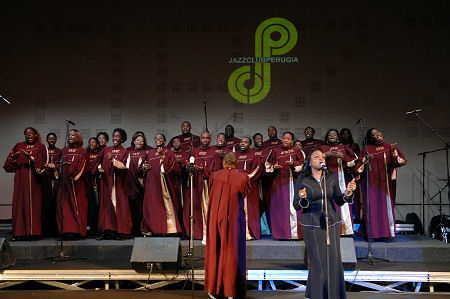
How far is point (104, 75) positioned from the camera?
11031mm

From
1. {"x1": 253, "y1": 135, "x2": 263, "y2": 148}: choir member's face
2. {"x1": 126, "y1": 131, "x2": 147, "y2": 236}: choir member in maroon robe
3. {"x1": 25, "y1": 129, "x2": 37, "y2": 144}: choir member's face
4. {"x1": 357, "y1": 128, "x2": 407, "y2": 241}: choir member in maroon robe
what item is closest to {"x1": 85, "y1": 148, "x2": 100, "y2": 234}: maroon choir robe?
{"x1": 126, "y1": 131, "x2": 147, "y2": 236}: choir member in maroon robe

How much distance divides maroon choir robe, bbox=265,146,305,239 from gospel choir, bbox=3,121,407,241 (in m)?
0.02

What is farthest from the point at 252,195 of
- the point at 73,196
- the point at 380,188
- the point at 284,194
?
the point at 73,196

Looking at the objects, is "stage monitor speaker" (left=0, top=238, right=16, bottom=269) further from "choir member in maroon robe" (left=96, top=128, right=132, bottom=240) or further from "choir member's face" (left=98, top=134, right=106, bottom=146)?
"choir member's face" (left=98, top=134, right=106, bottom=146)

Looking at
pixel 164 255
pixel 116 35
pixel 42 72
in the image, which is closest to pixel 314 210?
pixel 164 255

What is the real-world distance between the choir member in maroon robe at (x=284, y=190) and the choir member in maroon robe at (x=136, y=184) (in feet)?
7.97

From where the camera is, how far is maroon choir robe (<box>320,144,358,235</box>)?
817 centimetres

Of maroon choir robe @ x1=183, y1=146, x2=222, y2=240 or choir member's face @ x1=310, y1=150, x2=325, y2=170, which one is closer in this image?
choir member's face @ x1=310, y1=150, x2=325, y2=170

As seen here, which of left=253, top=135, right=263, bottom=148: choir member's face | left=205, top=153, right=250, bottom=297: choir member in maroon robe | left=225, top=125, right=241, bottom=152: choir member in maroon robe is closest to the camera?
left=205, top=153, right=250, bottom=297: choir member in maroon robe

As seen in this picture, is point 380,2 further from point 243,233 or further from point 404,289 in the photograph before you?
point 243,233

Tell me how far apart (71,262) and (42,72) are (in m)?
5.83

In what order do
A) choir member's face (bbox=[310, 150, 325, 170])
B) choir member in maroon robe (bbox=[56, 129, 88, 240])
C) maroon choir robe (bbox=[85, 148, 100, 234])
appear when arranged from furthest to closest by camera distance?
maroon choir robe (bbox=[85, 148, 100, 234]) → choir member in maroon robe (bbox=[56, 129, 88, 240]) → choir member's face (bbox=[310, 150, 325, 170])

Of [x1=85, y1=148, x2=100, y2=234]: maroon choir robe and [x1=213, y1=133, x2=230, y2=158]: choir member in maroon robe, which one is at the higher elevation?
[x1=213, y1=133, x2=230, y2=158]: choir member in maroon robe

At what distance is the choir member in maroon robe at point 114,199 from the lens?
8.19 metres
